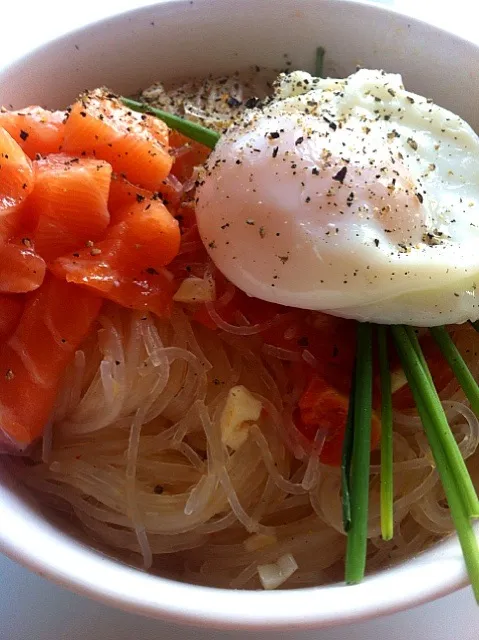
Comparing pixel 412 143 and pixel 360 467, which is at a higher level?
pixel 412 143

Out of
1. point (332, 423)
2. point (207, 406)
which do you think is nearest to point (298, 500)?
point (332, 423)

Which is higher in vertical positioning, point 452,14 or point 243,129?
point 452,14

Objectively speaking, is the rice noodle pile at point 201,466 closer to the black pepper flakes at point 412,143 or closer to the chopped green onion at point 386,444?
the chopped green onion at point 386,444

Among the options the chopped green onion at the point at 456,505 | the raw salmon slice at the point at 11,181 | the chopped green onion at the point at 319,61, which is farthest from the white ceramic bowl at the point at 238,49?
the chopped green onion at the point at 456,505

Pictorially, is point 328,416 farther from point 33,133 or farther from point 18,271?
point 33,133

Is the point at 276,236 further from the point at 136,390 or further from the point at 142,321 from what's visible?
the point at 136,390

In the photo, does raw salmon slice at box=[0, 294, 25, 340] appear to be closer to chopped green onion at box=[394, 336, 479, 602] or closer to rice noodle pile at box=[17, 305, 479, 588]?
rice noodle pile at box=[17, 305, 479, 588]

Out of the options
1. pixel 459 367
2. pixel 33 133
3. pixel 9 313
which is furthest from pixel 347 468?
pixel 33 133

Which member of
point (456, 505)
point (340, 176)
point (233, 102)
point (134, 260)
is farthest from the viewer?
point (233, 102)
